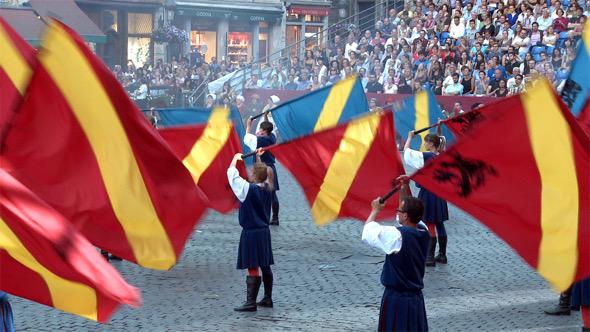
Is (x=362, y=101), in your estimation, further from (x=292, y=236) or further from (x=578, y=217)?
(x=578, y=217)

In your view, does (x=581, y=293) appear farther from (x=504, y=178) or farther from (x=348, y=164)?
(x=348, y=164)

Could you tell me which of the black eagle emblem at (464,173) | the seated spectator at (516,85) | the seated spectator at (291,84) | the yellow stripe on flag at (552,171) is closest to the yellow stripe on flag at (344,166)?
the black eagle emblem at (464,173)

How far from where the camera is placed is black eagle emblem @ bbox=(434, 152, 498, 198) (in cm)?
699

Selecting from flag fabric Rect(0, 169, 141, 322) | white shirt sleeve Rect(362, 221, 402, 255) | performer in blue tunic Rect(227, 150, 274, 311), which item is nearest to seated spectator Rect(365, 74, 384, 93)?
performer in blue tunic Rect(227, 150, 274, 311)

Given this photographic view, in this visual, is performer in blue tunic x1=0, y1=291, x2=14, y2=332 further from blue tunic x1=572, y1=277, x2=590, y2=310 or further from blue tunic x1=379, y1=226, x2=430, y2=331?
blue tunic x1=572, y1=277, x2=590, y2=310

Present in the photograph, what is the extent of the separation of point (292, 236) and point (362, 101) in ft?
6.98

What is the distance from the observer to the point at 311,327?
8.73 metres

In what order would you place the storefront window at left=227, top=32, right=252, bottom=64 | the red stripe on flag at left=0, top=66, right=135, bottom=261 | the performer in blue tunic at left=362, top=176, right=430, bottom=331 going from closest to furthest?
the red stripe on flag at left=0, top=66, right=135, bottom=261
the performer in blue tunic at left=362, top=176, right=430, bottom=331
the storefront window at left=227, top=32, right=252, bottom=64

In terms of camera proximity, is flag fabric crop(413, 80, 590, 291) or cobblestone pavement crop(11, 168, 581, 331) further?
cobblestone pavement crop(11, 168, 581, 331)

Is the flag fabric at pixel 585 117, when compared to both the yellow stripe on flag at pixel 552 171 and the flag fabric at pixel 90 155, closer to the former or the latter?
the yellow stripe on flag at pixel 552 171

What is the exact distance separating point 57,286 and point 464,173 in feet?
10.9

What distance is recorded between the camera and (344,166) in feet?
33.4

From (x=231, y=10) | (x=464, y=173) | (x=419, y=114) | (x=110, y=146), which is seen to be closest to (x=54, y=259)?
(x=110, y=146)

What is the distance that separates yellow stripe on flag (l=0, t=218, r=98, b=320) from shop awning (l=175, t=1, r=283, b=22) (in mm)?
31642
